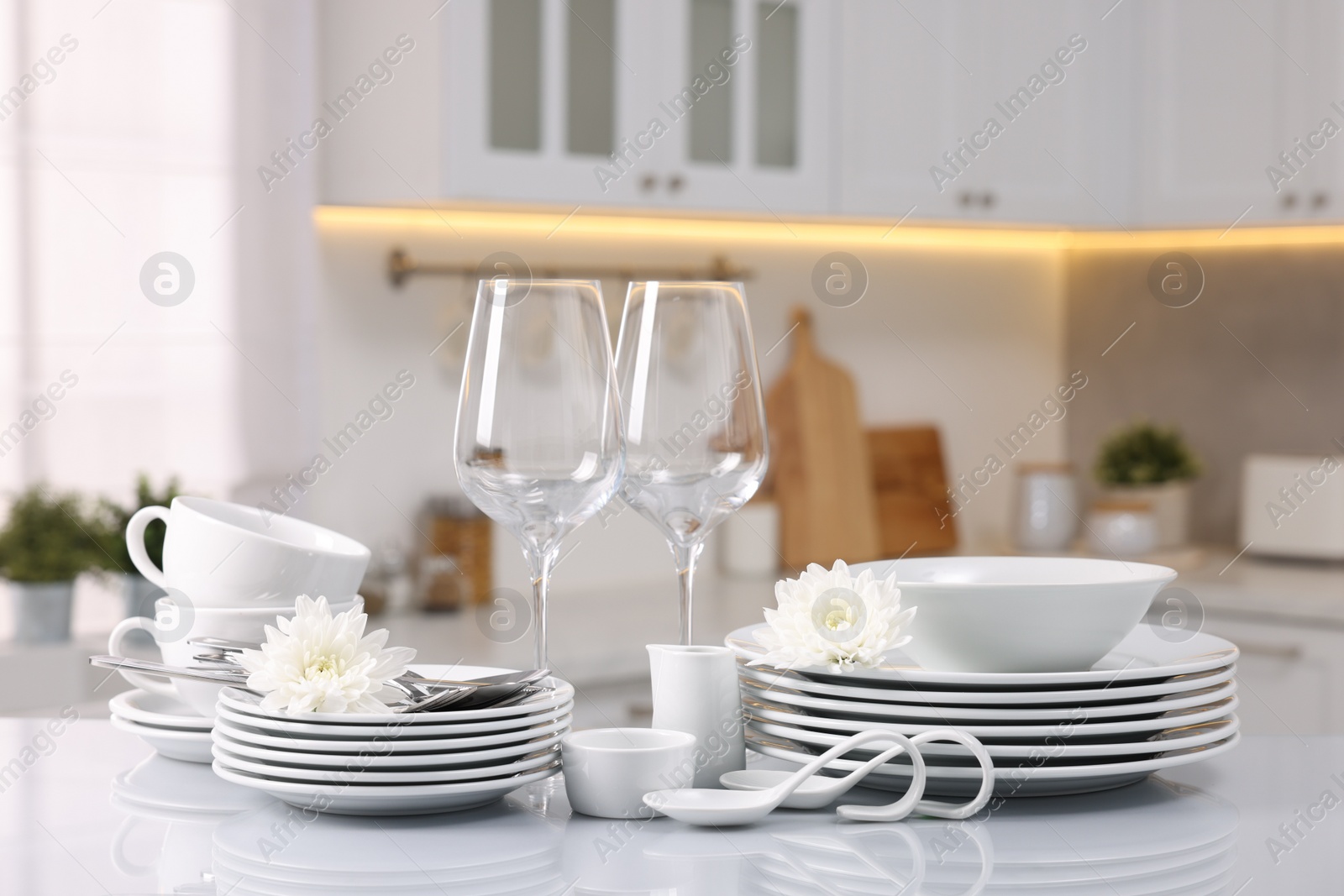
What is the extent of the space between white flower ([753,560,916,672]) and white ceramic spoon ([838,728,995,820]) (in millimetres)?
53

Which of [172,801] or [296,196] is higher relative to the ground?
[296,196]

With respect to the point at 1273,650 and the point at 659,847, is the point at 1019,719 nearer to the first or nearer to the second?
the point at 659,847

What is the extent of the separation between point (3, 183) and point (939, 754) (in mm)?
1810

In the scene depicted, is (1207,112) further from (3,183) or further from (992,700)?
(992,700)

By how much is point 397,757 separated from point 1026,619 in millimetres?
351

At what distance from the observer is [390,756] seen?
29.5 inches

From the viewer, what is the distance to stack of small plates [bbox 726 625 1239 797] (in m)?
0.78

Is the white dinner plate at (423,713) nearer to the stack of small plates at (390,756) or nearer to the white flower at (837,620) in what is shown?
the stack of small plates at (390,756)

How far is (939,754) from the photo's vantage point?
788mm

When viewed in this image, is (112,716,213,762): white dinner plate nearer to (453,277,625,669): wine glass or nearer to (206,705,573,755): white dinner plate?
(206,705,573,755): white dinner plate

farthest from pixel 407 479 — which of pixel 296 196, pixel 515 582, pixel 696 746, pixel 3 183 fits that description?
pixel 696 746

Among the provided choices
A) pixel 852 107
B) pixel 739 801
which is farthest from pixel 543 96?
pixel 739 801

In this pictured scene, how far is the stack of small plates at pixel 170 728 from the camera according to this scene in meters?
0.90

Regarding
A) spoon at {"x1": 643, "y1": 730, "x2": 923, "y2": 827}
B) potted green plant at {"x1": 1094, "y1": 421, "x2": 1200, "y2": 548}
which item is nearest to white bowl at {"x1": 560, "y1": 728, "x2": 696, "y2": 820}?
spoon at {"x1": 643, "y1": 730, "x2": 923, "y2": 827}
